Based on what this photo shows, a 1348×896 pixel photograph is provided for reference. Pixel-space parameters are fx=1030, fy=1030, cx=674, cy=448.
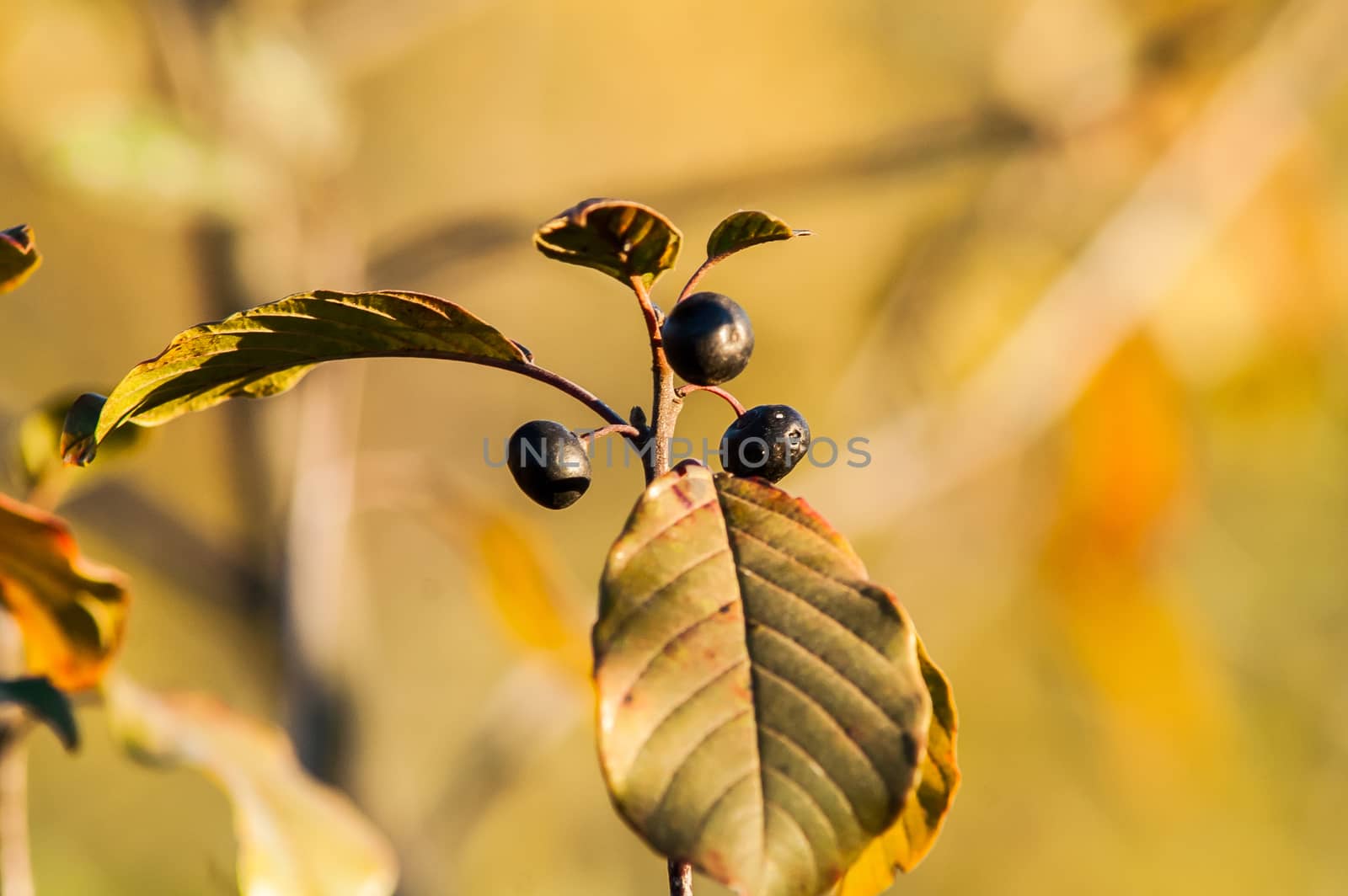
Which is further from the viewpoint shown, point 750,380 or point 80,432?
point 750,380

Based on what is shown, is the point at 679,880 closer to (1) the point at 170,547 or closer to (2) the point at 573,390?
(2) the point at 573,390

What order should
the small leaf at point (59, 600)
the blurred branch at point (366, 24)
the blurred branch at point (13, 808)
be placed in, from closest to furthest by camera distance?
1. the small leaf at point (59, 600)
2. the blurred branch at point (13, 808)
3. the blurred branch at point (366, 24)

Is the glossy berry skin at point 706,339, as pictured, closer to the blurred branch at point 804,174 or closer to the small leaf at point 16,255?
the small leaf at point 16,255

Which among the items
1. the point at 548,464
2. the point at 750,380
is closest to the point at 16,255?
the point at 548,464

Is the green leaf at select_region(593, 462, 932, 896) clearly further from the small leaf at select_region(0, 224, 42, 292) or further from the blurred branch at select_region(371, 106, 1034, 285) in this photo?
the blurred branch at select_region(371, 106, 1034, 285)

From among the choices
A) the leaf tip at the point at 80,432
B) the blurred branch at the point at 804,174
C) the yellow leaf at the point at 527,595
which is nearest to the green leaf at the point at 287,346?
the leaf tip at the point at 80,432

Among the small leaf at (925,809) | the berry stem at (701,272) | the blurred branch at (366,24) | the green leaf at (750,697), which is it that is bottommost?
the small leaf at (925,809)

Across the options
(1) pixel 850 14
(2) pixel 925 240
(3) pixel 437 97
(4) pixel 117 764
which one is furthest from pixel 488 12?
(4) pixel 117 764
